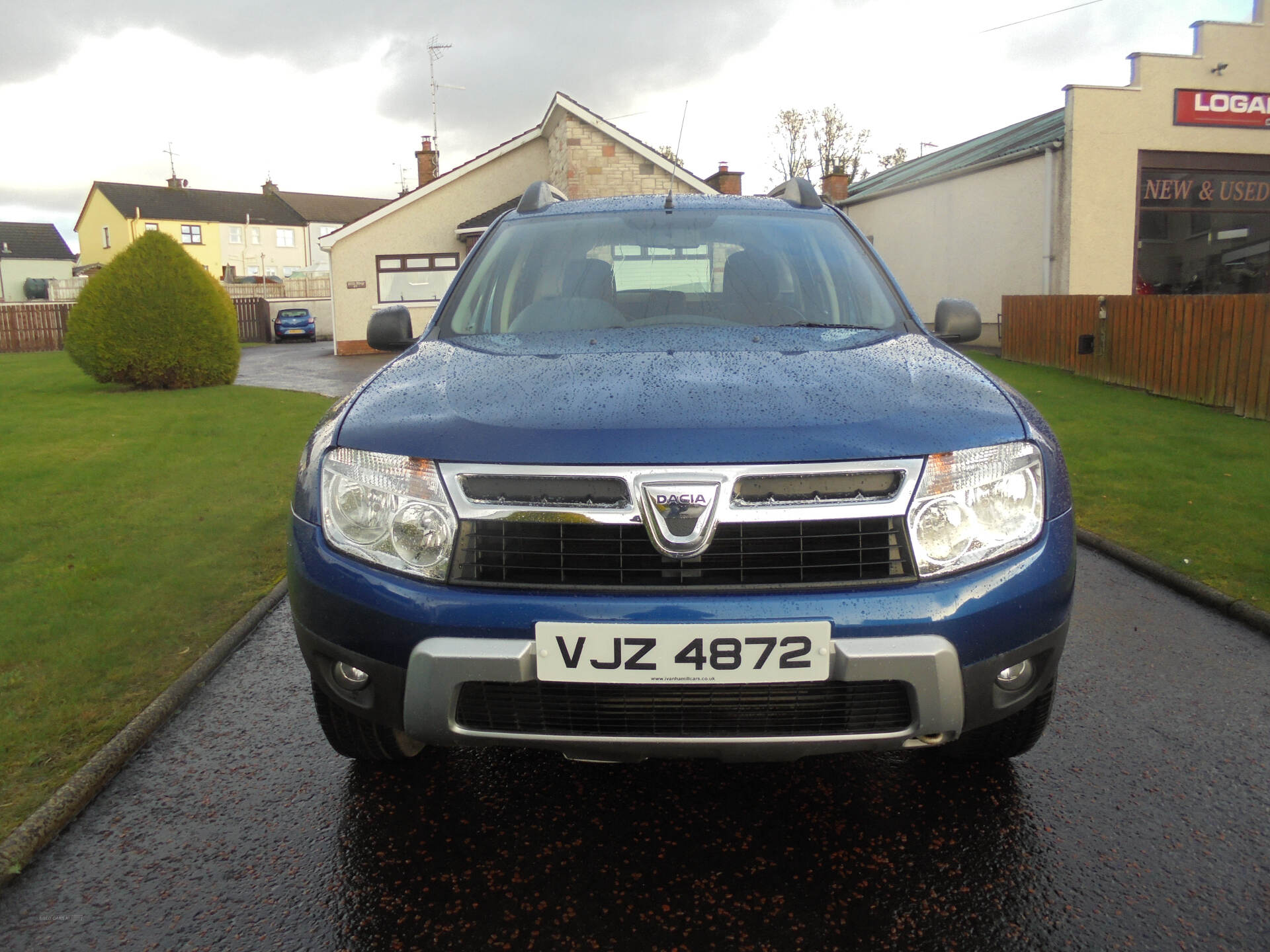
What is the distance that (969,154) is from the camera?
25.8 meters

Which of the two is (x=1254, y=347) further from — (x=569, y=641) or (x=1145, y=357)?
(x=569, y=641)

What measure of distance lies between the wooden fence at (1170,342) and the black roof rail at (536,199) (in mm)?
9326

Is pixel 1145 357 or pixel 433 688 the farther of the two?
pixel 1145 357

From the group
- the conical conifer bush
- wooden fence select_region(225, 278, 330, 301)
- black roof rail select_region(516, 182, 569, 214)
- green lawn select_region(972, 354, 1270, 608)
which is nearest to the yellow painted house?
wooden fence select_region(225, 278, 330, 301)

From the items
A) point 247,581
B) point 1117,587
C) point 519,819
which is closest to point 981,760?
point 519,819

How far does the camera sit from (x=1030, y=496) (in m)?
2.35

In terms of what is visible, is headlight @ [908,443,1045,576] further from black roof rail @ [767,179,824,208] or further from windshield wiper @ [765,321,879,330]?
black roof rail @ [767,179,824,208]

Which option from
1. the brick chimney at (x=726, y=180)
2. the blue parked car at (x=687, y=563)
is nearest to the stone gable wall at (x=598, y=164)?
the brick chimney at (x=726, y=180)

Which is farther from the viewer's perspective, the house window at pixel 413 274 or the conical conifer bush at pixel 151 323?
the house window at pixel 413 274

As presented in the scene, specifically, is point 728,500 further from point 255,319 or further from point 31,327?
point 31,327

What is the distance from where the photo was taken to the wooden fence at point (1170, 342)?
10.9 metres

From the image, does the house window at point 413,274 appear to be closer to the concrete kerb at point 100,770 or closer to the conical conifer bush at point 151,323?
the conical conifer bush at point 151,323

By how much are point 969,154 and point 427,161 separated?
1758cm

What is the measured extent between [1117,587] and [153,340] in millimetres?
15598
